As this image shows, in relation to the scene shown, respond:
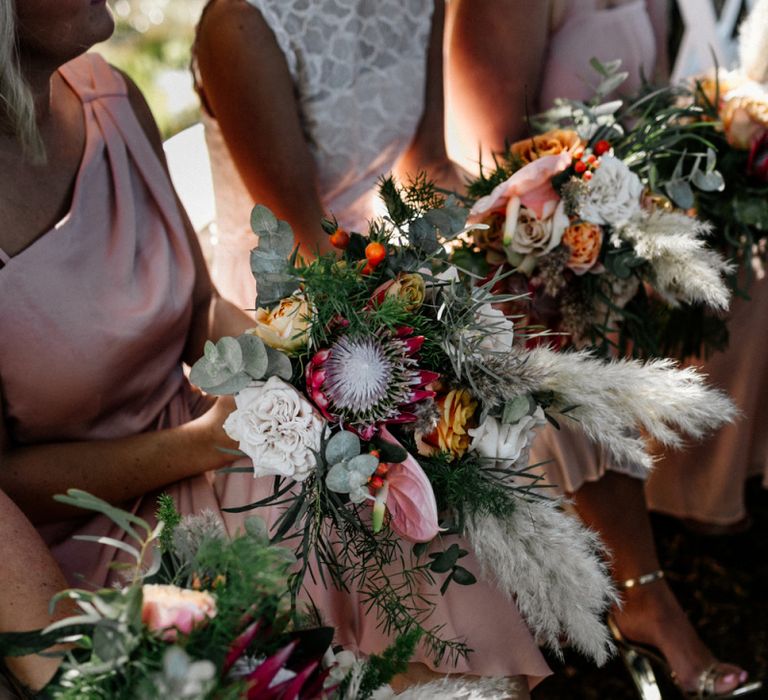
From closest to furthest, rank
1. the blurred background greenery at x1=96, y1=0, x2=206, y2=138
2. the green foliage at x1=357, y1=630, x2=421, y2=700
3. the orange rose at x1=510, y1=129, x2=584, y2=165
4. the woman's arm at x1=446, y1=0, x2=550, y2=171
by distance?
the green foliage at x1=357, y1=630, x2=421, y2=700 < the orange rose at x1=510, y1=129, x2=584, y2=165 < the woman's arm at x1=446, y1=0, x2=550, y2=171 < the blurred background greenery at x1=96, y1=0, x2=206, y2=138

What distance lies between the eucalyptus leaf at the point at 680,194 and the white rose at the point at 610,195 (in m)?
0.14

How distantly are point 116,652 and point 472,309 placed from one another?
57 cm

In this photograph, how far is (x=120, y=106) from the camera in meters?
1.58

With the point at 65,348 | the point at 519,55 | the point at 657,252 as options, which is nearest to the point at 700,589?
the point at 657,252

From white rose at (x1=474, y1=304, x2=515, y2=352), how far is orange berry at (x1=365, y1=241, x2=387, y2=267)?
13cm

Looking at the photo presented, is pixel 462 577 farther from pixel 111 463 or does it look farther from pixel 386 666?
pixel 111 463

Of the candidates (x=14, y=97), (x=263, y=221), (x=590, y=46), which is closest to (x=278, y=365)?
(x=263, y=221)

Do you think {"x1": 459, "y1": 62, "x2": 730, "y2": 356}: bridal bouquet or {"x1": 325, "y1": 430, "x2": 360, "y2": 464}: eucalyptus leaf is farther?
{"x1": 459, "y1": 62, "x2": 730, "y2": 356}: bridal bouquet

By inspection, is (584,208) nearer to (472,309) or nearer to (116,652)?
(472,309)

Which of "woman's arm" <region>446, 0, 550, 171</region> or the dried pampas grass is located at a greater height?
"woman's arm" <region>446, 0, 550, 171</region>

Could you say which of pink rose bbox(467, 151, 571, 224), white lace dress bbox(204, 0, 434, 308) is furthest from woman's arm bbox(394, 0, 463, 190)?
pink rose bbox(467, 151, 571, 224)

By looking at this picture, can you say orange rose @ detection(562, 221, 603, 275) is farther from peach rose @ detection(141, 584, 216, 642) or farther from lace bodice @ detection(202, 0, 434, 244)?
peach rose @ detection(141, 584, 216, 642)

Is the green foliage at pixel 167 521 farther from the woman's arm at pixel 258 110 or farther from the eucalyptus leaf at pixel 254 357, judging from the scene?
the woman's arm at pixel 258 110

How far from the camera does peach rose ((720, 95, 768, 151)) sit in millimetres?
1692
